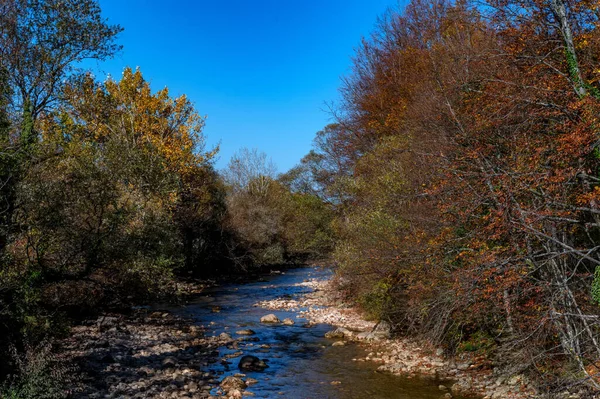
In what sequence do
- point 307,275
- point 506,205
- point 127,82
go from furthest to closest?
point 307,275, point 127,82, point 506,205

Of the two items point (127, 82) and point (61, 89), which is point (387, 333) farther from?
point (127, 82)

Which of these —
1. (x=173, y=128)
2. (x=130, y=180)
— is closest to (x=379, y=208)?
(x=130, y=180)

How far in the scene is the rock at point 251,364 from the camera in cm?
1410

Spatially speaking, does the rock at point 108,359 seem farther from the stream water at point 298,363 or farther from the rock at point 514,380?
the rock at point 514,380

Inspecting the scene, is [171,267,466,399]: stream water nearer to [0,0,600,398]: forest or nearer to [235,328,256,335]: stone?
[235,328,256,335]: stone

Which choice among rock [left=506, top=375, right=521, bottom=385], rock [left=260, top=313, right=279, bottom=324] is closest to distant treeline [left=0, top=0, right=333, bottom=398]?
rock [left=260, top=313, right=279, bottom=324]

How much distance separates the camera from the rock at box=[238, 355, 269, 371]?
1410cm

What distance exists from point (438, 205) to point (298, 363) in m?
6.62

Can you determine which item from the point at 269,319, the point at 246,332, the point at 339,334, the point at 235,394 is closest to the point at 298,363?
the point at 235,394

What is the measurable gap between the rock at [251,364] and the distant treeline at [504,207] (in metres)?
4.70

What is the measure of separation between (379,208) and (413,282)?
3.28 metres

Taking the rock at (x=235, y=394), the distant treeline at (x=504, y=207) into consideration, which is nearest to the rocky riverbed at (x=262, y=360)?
the rock at (x=235, y=394)

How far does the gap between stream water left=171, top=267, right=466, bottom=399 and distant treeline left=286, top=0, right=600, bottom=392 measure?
2.06 m

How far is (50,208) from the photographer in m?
10.6
